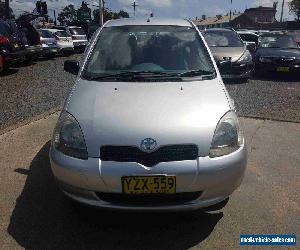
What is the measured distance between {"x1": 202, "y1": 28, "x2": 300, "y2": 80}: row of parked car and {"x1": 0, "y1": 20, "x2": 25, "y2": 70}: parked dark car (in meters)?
6.37

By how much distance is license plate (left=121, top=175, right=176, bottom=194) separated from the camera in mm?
2652

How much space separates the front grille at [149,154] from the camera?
2.70m

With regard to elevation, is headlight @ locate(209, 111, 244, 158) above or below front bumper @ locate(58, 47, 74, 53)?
above

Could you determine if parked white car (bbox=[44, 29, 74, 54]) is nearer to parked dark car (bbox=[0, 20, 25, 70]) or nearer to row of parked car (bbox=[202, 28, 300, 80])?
parked dark car (bbox=[0, 20, 25, 70])

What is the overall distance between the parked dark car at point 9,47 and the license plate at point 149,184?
1024 cm

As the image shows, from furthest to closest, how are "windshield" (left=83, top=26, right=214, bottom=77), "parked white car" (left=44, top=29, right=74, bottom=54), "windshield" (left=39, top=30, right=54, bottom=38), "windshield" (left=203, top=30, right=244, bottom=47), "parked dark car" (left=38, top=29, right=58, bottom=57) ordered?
"parked white car" (left=44, top=29, right=74, bottom=54) < "windshield" (left=39, top=30, right=54, bottom=38) < "parked dark car" (left=38, top=29, right=58, bottom=57) < "windshield" (left=203, top=30, right=244, bottom=47) < "windshield" (left=83, top=26, right=214, bottom=77)

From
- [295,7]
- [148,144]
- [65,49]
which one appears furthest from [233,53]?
[295,7]

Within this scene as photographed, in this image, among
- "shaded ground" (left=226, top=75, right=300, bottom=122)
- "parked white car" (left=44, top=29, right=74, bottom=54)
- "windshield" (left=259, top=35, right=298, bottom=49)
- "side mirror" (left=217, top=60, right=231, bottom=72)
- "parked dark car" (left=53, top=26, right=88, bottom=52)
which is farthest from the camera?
"parked dark car" (left=53, top=26, right=88, bottom=52)

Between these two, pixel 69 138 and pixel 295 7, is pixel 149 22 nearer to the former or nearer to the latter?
pixel 69 138

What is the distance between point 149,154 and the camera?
8.88ft

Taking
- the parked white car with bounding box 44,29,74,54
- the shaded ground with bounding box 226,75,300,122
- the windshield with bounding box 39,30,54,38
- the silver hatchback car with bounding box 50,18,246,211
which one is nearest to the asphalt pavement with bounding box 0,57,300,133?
the shaded ground with bounding box 226,75,300,122

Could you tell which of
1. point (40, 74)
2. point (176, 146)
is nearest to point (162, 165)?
point (176, 146)

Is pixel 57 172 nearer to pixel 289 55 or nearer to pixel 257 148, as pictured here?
pixel 257 148

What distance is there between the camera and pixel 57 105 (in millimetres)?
7617
